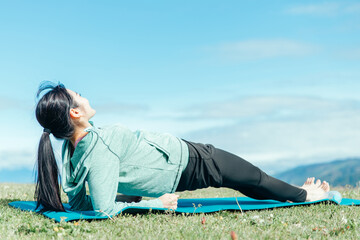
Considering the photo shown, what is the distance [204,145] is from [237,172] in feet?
1.88

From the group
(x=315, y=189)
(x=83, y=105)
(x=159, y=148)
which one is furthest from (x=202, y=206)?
(x=83, y=105)

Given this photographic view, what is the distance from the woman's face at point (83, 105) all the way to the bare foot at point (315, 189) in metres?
3.35

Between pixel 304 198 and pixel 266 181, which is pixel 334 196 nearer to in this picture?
pixel 304 198

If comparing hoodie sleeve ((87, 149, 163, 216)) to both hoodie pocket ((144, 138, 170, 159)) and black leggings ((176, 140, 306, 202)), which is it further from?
black leggings ((176, 140, 306, 202))

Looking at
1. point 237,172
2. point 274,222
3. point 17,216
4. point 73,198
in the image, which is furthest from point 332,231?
point 17,216

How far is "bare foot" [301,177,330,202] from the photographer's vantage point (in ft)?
21.0

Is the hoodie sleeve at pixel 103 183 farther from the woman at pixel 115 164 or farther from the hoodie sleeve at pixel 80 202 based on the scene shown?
the hoodie sleeve at pixel 80 202

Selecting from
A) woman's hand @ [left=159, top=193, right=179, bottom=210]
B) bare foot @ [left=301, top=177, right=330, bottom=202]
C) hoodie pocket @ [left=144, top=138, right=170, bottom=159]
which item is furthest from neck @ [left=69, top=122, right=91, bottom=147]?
bare foot @ [left=301, top=177, right=330, bottom=202]

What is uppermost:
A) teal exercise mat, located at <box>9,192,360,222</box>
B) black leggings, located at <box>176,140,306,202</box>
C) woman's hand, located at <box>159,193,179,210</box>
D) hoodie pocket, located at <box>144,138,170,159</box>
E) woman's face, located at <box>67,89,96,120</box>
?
woman's face, located at <box>67,89,96,120</box>

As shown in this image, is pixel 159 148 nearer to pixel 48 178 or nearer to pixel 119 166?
pixel 119 166

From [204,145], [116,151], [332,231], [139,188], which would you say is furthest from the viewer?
[204,145]

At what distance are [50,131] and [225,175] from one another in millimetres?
2286

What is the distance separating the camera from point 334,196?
6297 millimetres

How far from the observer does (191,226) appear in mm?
4660
